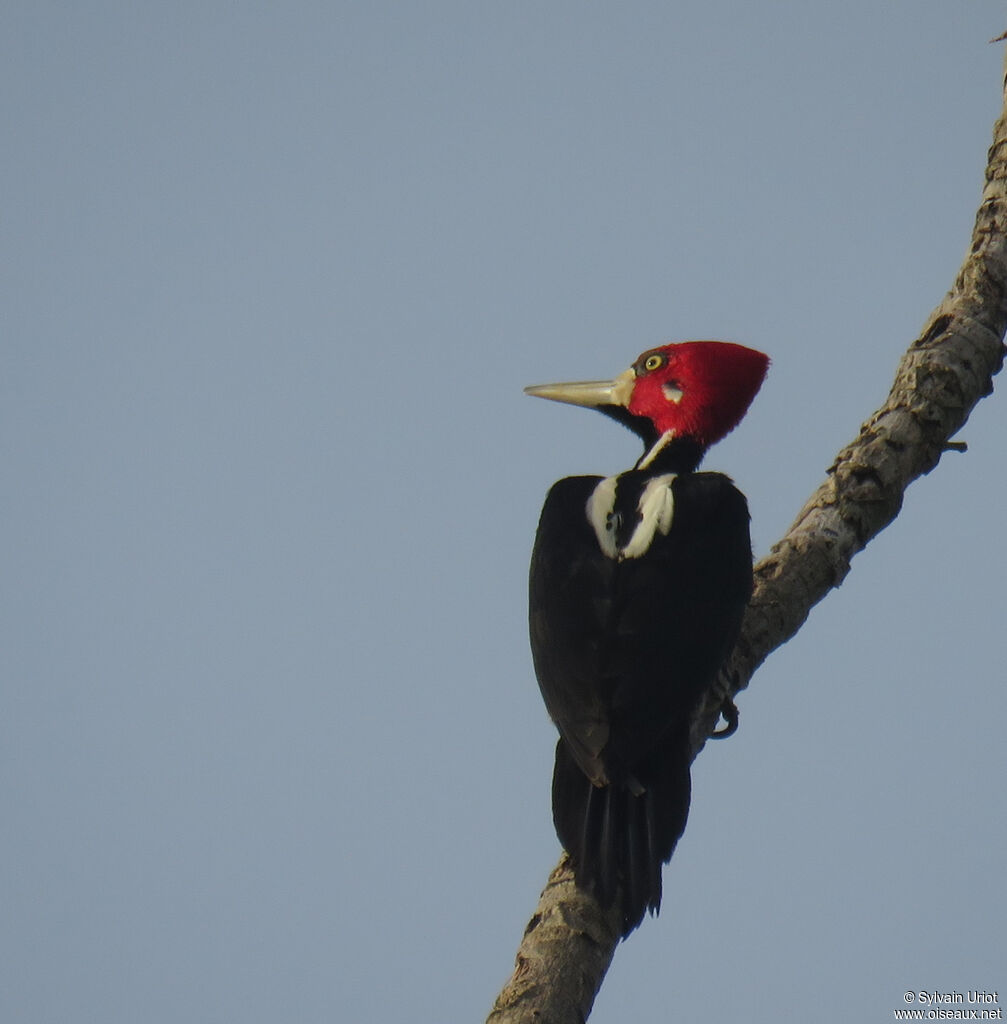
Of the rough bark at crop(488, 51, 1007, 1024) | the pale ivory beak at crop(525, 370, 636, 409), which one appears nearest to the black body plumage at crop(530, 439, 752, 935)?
the rough bark at crop(488, 51, 1007, 1024)

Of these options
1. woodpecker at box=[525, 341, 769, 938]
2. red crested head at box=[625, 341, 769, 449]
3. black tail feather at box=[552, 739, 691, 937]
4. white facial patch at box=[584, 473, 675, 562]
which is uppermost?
red crested head at box=[625, 341, 769, 449]

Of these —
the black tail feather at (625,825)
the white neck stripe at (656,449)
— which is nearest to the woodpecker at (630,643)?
the black tail feather at (625,825)

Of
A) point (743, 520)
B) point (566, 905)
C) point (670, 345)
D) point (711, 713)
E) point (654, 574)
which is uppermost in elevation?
point (670, 345)

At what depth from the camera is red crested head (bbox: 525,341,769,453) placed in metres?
4.15

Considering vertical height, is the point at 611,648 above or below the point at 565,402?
below

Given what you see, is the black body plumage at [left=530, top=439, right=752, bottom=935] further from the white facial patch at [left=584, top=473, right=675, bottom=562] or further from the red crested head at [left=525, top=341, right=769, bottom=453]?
the red crested head at [left=525, top=341, right=769, bottom=453]

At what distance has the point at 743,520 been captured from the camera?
3.41 meters

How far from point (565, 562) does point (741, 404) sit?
1.25 meters

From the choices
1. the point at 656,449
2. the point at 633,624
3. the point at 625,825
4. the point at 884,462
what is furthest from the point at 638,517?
the point at 625,825

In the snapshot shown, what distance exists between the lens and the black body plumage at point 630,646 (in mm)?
2682

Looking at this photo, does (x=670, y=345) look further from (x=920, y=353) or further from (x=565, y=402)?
(x=920, y=353)

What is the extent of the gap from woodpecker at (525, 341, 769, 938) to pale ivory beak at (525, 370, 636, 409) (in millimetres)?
658

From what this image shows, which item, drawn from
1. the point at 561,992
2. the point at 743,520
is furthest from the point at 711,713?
the point at 561,992

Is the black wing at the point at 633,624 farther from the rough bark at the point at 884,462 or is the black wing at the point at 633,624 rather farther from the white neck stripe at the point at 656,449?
the white neck stripe at the point at 656,449
